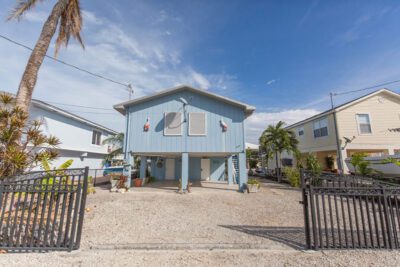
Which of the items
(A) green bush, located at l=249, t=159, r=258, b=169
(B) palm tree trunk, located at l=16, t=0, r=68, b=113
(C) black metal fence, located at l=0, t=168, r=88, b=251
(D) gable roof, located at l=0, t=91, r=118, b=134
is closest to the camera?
(C) black metal fence, located at l=0, t=168, r=88, b=251

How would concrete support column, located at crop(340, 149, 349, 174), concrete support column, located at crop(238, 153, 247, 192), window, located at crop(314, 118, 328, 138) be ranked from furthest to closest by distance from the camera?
1. window, located at crop(314, 118, 328, 138)
2. concrete support column, located at crop(340, 149, 349, 174)
3. concrete support column, located at crop(238, 153, 247, 192)

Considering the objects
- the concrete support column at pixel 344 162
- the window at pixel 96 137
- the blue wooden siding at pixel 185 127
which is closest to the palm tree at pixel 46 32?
the blue wooden siding at pixel 185 127

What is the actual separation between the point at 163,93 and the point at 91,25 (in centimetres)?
574

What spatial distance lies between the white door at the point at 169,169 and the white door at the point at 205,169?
9.64 feet

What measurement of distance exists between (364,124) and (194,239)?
19608 mm

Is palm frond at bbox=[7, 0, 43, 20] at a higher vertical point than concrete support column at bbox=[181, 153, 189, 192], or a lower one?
higher

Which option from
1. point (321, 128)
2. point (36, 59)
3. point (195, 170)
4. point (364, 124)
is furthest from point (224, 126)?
point (364, 124)

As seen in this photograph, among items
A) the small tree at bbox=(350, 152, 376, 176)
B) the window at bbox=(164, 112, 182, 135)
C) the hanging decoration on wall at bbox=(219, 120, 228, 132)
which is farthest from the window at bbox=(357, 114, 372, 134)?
the window at bbox=(164, 112, 182, 135)

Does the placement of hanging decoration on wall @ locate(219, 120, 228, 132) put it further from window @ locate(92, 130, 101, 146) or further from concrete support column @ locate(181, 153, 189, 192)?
window @ locate(92, 130, 101, 146)

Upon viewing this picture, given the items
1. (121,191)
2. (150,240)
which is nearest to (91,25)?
(121,191)

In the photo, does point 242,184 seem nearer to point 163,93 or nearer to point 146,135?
point 146,135

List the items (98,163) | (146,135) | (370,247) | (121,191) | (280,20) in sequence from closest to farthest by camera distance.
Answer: (370,247), (280,20), (121,191), (146,135), (98,163)

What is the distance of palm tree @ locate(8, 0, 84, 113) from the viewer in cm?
721

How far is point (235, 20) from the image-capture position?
1006 cm
